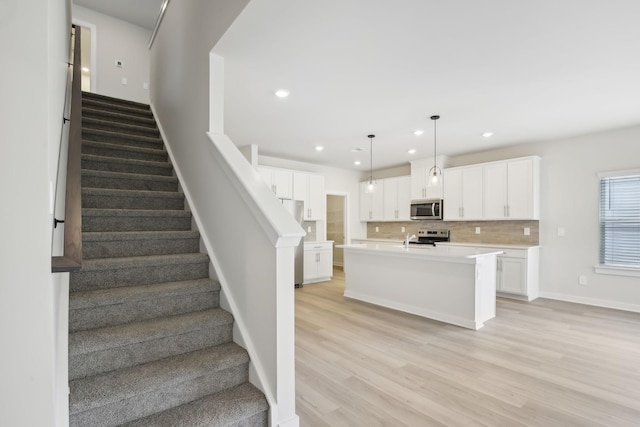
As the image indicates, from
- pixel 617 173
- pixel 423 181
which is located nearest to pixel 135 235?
pixel 423 181

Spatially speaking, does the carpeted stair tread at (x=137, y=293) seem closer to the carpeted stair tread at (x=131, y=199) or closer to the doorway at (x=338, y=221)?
the carpeted stair tread at (x=131, y=199)

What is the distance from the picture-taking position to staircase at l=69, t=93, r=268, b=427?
1594 mm

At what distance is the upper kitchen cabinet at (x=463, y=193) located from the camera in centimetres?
575

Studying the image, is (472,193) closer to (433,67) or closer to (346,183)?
(346,183)

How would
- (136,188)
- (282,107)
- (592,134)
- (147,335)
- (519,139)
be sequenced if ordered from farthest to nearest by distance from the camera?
(519,139) → (592,134) → (282,107) → (136,188) → (147,335)

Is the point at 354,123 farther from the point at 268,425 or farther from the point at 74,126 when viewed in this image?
the point at 268,425

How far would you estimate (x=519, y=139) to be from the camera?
203 inches

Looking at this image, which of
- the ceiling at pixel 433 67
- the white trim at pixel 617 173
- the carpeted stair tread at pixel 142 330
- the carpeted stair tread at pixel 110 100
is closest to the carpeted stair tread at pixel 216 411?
the carpeted stair tread at pixel 142 330

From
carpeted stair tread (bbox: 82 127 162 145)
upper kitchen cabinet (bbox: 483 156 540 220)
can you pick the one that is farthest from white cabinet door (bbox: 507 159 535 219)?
carpeted stair tread (bbox: 82 127 162 145)

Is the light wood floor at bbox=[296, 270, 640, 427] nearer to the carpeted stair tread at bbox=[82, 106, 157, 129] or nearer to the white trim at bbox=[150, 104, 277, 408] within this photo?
the white trim at bbox=[150, 104, 277, 408]

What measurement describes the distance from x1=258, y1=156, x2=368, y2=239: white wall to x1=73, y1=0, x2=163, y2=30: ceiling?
3.57 m

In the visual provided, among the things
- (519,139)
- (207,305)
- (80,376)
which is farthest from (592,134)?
(80,376)

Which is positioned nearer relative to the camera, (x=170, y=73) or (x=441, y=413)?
(x=441, y=413)

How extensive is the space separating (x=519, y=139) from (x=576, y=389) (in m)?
4.04
